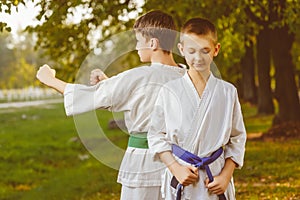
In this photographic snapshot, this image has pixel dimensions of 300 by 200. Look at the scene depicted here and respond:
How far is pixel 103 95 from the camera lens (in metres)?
4.30

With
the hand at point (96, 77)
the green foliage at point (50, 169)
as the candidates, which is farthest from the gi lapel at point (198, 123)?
the green foliage at point (50, 169)

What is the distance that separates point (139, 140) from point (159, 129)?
0.52 metres

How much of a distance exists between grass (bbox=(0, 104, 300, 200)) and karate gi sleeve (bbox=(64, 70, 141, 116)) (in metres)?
0.44

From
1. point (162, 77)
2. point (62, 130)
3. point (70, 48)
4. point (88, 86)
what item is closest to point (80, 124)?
point (88, 86)

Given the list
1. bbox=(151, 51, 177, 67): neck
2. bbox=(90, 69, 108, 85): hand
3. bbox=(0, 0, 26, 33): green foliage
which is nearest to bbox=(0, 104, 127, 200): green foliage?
bbox=(0, 0, 26, 33): green foliage

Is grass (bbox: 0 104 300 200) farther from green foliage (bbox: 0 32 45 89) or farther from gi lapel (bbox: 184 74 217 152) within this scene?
green foliage (bbox: 0 32 45 89)

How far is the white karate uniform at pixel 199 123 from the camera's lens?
3.85 metres

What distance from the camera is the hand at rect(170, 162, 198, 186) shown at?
3838 mm

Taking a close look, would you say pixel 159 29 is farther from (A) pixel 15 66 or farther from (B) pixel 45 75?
(A) pixel 15 66

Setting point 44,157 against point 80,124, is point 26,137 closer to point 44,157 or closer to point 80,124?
point 44,157

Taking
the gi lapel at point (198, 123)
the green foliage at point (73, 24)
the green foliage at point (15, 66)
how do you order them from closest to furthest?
1. the gi lapel at point (198, 123)
2. the green foliage at point (73, 24)
3. the green foliage at point (15, 66)

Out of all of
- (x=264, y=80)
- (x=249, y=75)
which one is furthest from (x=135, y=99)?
(x=249, y=75)

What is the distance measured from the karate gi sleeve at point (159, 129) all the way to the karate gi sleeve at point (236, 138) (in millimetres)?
348

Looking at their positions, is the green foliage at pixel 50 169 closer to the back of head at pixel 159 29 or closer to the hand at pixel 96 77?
the hand at pixel 96 77
